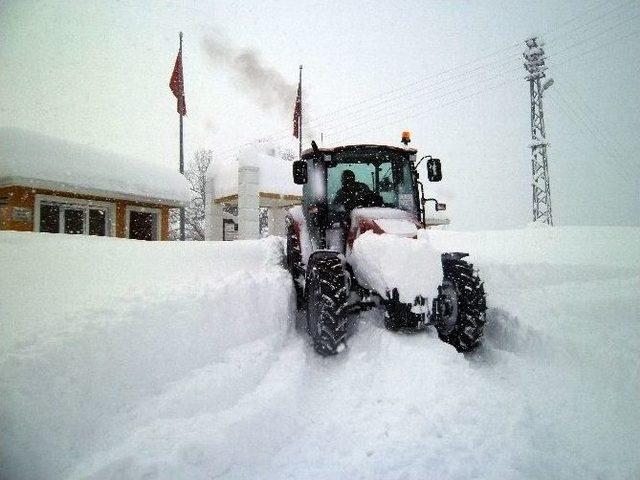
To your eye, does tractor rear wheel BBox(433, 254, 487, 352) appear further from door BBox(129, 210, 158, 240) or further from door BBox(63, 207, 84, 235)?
door BBox(129, 210, 158, 240)

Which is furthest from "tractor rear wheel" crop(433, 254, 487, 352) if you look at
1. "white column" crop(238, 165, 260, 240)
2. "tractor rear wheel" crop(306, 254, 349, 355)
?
"white column" crop(238, 165, 260, 240)

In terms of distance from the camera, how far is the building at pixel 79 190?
402 inches

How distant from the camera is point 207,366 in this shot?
3311 millimetres

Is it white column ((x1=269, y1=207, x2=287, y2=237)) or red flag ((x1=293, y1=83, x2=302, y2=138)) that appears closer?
white column ((x1=269, y1=207, x2=287, y2=237))

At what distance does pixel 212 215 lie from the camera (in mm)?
16484

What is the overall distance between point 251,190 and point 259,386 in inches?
456

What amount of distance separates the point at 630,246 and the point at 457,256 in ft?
23.9

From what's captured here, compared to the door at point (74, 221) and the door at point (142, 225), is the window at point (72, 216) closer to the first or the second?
the door at point (74, 221)

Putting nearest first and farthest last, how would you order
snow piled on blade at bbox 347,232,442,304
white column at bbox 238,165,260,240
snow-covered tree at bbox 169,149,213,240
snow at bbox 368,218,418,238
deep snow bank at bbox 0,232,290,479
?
deep snow bank at bbox 0,232,290,479 < snow piled on blade at bbox 347,232,442,304 < snow at bbox 368,218,418,238 < white column at bbox 238,165,260,240 < snow-covered tree at bbox 169,149,213,240

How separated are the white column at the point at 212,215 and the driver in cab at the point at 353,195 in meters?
12.4

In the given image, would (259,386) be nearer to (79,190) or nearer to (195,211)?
(79,190)

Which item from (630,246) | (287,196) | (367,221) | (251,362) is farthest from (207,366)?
(287,196)

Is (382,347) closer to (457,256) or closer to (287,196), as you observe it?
(457,256)

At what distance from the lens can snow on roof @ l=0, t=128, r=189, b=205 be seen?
10008 millimetres
